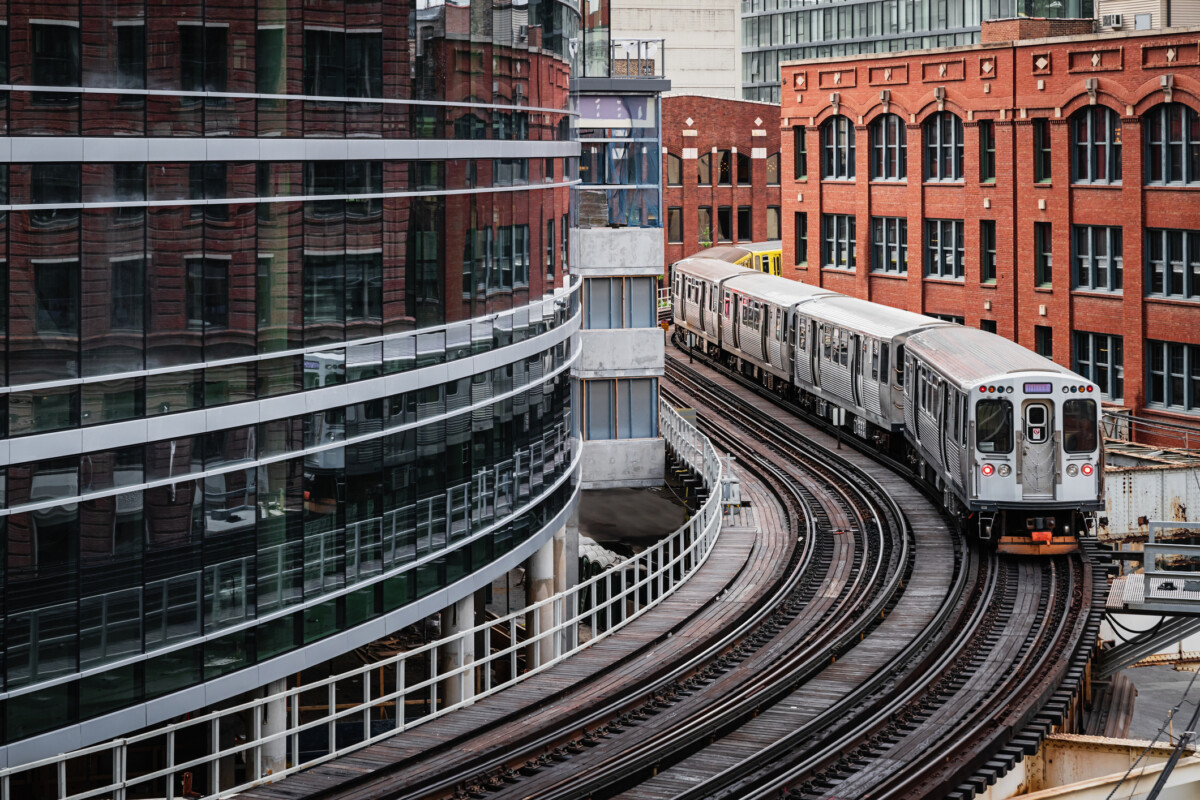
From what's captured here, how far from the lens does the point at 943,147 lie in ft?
171

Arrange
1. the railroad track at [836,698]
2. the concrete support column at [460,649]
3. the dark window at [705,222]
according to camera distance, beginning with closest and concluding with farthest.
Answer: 1. the railroad track at [836,698]
2. the concrete support column at [460,649]
3. the dark window at [705,222]

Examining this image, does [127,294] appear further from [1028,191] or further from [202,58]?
[1028,191]

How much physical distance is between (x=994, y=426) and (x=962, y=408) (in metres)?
0.92

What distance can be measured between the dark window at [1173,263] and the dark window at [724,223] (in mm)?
39987

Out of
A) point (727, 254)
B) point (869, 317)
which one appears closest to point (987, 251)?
point (869, 317)

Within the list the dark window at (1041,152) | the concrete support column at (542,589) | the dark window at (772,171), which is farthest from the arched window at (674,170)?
the concrete support column at (542,589)

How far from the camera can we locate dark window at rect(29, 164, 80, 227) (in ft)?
A: 55.8

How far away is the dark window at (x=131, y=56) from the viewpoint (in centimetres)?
1788

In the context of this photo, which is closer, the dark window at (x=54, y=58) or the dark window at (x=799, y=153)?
the dark window at (x=54, y=58)

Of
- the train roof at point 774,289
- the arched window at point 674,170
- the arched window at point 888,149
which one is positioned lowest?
the train roof at point 774,289

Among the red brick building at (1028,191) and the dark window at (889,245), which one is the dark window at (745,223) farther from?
the dark window at (889,245)

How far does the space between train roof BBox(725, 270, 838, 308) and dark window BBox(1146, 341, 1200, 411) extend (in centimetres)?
915

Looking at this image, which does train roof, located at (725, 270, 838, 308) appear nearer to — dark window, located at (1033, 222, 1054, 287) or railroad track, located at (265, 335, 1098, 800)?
dark window, located at (1033, 222, 1054, 287)

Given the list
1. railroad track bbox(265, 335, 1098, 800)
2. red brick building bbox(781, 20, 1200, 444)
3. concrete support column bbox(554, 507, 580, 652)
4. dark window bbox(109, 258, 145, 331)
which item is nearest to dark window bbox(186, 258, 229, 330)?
dark window bbox(109, 258, 145, 331)
